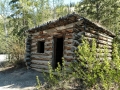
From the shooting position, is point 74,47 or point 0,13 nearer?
point 74,47

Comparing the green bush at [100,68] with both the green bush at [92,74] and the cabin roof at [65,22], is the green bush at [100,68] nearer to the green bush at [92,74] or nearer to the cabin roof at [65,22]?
the green bush at [92,74]

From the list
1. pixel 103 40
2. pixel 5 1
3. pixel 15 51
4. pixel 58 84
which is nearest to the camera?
pixel 58 84

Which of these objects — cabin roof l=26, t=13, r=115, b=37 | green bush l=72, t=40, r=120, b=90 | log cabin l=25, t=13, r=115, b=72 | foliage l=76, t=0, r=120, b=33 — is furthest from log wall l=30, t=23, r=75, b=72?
foliage l=76, t=0, r=120, b=33

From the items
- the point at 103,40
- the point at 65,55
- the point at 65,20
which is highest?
the point at 65,20

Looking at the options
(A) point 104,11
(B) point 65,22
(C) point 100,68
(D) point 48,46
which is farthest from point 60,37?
(A) point 104,11

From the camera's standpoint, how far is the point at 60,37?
10172 millimetres

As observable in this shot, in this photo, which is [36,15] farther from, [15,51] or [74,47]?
[74,47]

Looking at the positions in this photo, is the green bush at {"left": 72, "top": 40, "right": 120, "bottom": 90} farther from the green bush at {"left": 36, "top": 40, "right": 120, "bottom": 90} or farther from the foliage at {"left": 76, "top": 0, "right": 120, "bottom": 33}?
the foliage at {"left": 76, "top": 0, "right": 120, "bottom": 33}

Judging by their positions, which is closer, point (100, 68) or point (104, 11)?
point (100, 68)

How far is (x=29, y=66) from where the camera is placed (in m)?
12.3

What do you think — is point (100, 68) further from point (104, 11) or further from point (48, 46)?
point (104, 11)

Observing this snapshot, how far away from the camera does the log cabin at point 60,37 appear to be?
8484 millimetres

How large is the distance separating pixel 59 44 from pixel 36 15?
18.1 meters

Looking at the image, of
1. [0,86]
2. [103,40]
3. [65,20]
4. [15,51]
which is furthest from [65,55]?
[15,51]
